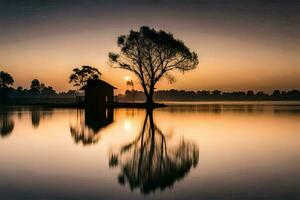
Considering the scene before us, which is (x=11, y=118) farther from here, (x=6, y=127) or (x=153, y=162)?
(x=153, y=162)

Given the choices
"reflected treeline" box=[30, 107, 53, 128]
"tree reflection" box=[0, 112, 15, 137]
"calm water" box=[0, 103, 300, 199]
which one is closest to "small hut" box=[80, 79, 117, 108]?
"reflected treeline" box=[30, 107, 53, 128]

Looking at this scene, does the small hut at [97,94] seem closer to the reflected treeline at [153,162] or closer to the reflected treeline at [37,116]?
the reflected treeline at [37,116]

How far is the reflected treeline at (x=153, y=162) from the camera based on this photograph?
33.5 ft

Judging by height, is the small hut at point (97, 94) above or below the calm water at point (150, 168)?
above

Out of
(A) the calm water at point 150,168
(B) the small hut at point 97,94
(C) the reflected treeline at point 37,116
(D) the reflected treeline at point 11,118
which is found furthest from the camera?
(B) the small hut at point 97,94

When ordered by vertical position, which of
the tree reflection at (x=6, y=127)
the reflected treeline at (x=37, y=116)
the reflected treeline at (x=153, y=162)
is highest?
the reflected treeline at (x=37, y=116)

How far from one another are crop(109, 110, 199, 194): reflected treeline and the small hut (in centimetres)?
5553

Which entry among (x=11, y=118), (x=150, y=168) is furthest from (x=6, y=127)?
(x=150, y=168)

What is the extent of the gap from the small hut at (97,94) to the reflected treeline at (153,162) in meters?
55.5

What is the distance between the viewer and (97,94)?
7475 centimetres

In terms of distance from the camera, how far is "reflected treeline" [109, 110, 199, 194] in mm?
10219

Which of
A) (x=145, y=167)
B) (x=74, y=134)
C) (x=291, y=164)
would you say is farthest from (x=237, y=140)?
(x=74, y=134)

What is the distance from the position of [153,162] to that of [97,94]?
62.4 meters

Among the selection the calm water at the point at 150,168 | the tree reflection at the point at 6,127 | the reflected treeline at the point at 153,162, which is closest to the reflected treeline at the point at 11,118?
the tree reflection at the point at 6,127
